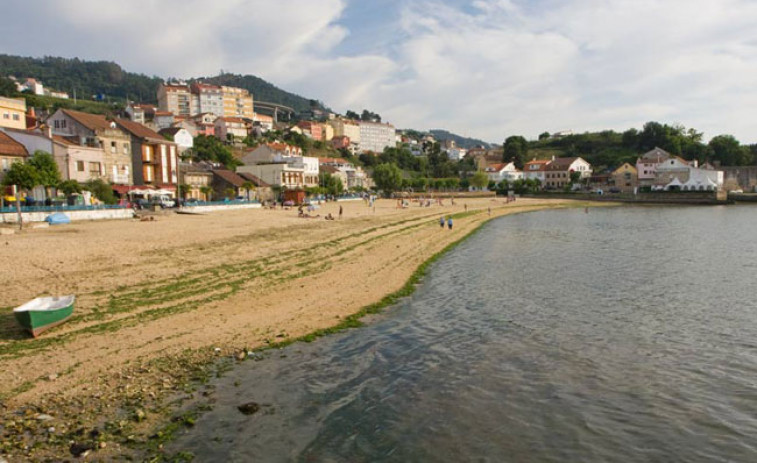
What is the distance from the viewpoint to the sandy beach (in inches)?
392

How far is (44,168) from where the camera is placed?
1610 inches

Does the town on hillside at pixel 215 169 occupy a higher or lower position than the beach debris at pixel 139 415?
higher

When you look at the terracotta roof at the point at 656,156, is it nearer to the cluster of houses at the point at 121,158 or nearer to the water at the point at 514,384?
the cluster of houses at the point at 121,158

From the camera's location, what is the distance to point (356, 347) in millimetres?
13844

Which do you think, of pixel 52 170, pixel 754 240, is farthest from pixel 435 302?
pixel 52 170

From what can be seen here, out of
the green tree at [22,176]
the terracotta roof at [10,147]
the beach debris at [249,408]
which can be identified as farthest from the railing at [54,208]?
the beach debris at [249,408]

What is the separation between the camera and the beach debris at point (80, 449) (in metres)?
7.62

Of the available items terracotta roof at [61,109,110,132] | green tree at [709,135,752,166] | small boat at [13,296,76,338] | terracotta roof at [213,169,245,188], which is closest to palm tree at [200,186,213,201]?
terracotta roof at [213,169,245,188]

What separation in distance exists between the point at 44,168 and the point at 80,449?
41.7 meters

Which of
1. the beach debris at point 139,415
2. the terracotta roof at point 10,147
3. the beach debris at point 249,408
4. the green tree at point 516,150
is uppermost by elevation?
the green tree at point 516,150

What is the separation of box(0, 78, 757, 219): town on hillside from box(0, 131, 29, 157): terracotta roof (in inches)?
5.1

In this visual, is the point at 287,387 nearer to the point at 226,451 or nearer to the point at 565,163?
the point at 226,451

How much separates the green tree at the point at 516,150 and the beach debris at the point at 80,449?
563 ft

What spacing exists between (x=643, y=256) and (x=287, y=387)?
29092 millimetres
